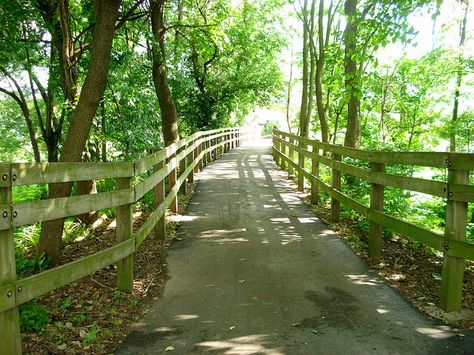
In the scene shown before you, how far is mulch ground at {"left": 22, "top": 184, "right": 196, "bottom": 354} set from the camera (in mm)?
A: 3234

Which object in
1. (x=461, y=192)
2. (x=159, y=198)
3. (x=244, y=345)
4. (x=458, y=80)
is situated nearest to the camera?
(x=244, y=345)

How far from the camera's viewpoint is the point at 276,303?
410cm

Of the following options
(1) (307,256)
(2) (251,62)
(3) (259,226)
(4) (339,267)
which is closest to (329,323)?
(4) (339,267)

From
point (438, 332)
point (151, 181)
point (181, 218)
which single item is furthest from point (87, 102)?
point (438, 332)

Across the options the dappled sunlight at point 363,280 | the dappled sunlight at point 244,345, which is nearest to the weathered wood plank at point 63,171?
the dappled sunlight at point 244,345

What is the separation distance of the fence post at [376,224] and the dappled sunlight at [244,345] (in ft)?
8.23

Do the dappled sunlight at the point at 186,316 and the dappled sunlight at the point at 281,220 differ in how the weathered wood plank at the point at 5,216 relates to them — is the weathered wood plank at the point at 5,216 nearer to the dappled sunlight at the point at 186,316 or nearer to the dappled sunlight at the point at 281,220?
the dappled sunlight at the point at 186,316

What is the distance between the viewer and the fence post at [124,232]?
4109 mm

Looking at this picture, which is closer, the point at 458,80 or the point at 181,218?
the point at 181,218

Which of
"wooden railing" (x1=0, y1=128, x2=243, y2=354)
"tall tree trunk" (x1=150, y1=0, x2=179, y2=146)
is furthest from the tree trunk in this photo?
"tall tree trunk" (x1=150, y1=0, x2=179, y2=146)

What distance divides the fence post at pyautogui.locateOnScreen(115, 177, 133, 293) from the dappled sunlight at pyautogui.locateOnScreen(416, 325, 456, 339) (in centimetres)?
282

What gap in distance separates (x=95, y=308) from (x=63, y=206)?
4.27 feet

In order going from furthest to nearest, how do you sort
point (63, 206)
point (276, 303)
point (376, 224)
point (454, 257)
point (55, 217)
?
1. point (376, 224)
2. point (276, 303)
3. point (454, 257)
4. point (63, 206)
5. point (55, 217)

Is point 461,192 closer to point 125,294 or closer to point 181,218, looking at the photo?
point 125,294
